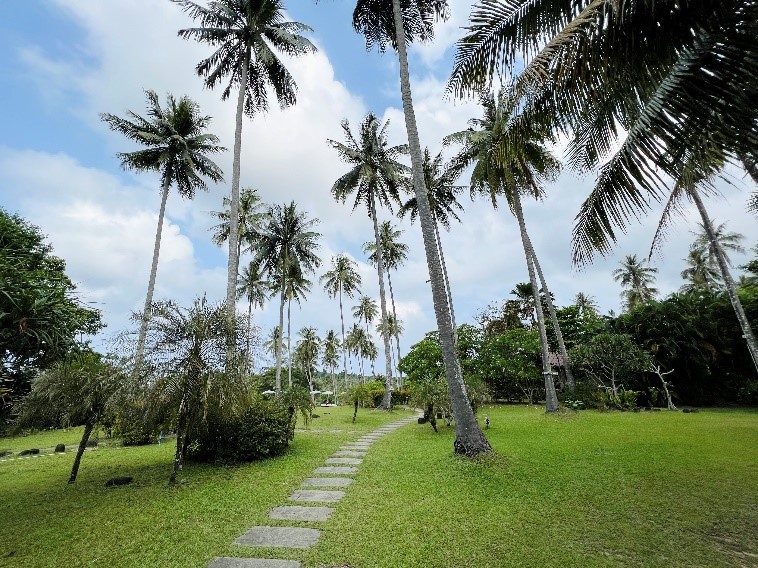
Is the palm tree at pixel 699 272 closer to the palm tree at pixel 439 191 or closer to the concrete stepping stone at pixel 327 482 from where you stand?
the palm tree at pixel 439 191

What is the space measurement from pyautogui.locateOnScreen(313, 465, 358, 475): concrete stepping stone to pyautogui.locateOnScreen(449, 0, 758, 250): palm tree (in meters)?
6.51

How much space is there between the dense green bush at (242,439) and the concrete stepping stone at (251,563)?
511cm

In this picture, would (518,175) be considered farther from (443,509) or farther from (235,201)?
(443,509)

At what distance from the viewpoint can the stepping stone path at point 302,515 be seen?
3.88 m

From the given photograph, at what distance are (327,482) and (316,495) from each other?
797 millimetres

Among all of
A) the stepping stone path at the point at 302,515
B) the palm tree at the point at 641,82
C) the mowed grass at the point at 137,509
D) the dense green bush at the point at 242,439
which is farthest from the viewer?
the dense green bush at the point at 242,439

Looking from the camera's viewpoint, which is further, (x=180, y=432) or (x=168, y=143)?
(x=168, y=143)

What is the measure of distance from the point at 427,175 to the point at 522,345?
40.5ft

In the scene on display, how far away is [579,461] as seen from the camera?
7.64 m

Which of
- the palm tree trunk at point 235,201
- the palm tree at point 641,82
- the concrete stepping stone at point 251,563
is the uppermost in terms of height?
the palm tree trunk at point 235,201

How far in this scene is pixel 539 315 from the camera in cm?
1658

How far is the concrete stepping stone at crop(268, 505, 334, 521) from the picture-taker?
512 cm

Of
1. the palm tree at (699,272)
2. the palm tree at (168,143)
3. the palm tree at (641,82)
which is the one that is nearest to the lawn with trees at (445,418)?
the palm tree at (641,82)

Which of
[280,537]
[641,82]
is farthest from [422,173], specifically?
[280,537]
